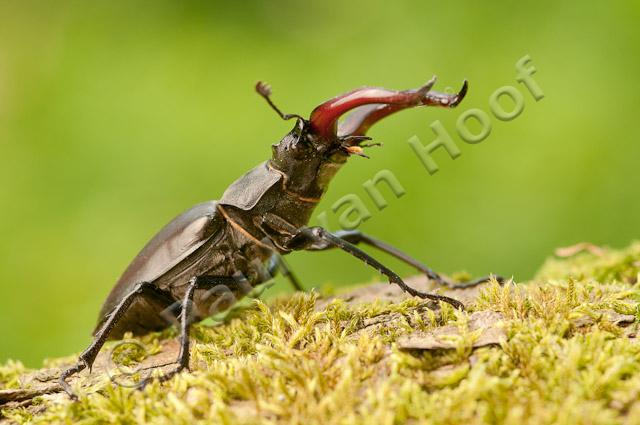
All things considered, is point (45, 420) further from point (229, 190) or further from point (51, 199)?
point (51, 199)

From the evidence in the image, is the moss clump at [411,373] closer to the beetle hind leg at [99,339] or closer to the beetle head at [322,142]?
the beetle hind leg at [99,339]

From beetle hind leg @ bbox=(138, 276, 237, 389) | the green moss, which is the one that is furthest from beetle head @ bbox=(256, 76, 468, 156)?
the green moss

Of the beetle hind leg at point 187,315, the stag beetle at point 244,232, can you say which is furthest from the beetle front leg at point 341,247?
the beetle hind leg at point 187,315

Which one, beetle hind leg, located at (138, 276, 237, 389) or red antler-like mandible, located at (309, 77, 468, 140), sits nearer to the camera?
beetle hind leg, located at (138, 276, 237, 389)

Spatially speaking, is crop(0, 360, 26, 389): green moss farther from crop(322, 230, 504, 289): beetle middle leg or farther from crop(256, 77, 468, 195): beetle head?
crop(322, 230, 504, 289): beetle middle leg

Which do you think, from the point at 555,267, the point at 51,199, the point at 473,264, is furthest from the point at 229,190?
the point at 51,199

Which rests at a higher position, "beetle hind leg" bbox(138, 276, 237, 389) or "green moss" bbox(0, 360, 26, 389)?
"green moss" bbox(0, 360, 26, 389)

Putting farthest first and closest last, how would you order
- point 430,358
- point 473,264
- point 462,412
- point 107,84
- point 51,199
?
point 107,84, point 51,199, point 473,264, point 430,358, point 462,412
